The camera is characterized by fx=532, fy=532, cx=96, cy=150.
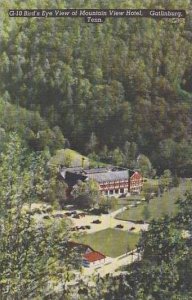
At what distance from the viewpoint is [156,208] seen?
7.06 ft

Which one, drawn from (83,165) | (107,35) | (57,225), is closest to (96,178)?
(83,165)

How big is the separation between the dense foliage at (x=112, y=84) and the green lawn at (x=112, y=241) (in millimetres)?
290

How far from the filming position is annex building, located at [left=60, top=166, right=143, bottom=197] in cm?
213

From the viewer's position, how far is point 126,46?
2133 mm

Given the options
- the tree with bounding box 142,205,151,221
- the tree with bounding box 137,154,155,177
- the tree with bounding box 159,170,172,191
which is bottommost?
the tree with bounding box 142,205,151,221

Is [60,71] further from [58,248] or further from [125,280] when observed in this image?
[125,280]

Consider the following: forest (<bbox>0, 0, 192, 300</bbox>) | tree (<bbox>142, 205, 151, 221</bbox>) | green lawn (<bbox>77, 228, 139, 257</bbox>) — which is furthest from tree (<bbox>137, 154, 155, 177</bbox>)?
green lawn (<bbox>77, 228, 139, 257</bbox>)

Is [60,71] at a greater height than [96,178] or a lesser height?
greater

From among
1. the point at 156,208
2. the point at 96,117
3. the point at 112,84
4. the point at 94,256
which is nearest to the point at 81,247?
the point at 94,256

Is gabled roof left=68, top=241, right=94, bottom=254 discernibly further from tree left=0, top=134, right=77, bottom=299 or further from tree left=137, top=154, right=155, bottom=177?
tree left=137, top=154, right=155, bottom=177

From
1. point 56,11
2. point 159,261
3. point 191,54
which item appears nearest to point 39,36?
point 56,11

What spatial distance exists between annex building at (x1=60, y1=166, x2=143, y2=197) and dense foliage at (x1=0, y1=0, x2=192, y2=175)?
50 millimetres

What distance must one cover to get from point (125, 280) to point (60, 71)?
0.89 metres

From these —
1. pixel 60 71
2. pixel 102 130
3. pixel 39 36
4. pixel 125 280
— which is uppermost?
pixel 39 36
